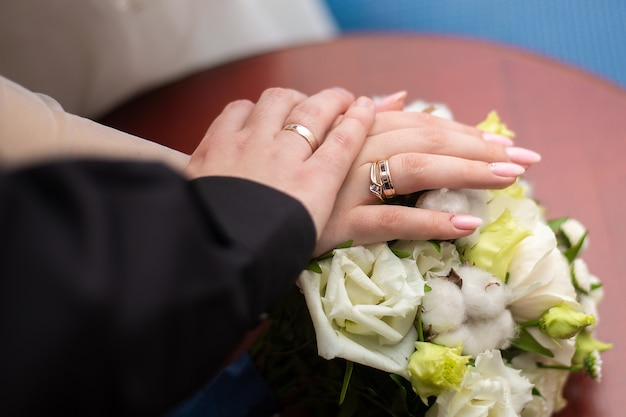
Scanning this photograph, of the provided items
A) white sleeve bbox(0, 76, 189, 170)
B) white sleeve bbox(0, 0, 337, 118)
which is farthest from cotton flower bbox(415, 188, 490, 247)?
white sleeve bbox(0, 0, 337, 118)

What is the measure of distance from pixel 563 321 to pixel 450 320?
0.10m

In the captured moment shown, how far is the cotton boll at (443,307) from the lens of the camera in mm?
561

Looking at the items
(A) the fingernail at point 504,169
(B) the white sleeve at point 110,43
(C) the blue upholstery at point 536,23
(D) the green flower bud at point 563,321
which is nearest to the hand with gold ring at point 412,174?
(A) the fingernail at point 504,169

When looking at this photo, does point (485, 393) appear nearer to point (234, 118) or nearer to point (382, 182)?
point (382, 182)

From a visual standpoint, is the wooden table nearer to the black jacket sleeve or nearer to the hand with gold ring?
the hand with gold ring

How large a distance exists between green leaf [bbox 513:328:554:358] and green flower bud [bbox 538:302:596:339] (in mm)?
18

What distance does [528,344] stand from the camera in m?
0.62

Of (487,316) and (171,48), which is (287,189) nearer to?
(487,316)

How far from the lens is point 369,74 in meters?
0.95

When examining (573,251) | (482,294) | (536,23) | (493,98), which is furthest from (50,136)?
(536,23)

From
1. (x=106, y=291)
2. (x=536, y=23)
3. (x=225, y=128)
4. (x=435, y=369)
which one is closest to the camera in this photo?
(x=106, y=291)

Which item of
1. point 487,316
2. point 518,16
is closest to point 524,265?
point 487,316

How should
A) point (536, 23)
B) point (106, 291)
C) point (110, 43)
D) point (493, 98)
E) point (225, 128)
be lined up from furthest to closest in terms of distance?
point (536, 23) < point (110, 43) < point (493, 98) < point (225, 128) < point (106, 291)

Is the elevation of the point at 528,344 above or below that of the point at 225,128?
below
